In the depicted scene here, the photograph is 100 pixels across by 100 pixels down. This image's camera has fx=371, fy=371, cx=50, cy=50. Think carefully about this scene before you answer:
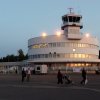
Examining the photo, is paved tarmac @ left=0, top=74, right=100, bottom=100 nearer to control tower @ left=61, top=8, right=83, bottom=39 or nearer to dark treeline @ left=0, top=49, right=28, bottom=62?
control tower @ left=61, top=8, right=83, bottom=39

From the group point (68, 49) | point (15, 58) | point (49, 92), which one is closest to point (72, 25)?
point (68, 49)

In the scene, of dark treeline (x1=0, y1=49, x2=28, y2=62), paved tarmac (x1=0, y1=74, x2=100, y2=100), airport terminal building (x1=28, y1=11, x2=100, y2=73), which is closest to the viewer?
paved tarmac (x1=0, y1=74, x2=100, y2=100)

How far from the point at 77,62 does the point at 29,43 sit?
57.9ft

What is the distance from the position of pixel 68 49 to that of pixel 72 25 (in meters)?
8.29

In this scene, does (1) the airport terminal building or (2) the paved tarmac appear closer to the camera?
(2) the paved tarmac

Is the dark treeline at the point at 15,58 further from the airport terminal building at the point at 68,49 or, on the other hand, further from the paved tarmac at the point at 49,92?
the paved tarmac at the point at 49,92

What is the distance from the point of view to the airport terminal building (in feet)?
326

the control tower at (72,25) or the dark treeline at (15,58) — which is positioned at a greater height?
the control tower at (72,25)

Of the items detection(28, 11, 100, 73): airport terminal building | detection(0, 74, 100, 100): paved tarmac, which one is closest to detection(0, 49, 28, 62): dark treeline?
detection(28, 11, 100, 73): airport terminal building

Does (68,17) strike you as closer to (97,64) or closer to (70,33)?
(70,33)

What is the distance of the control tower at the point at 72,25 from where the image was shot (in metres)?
102

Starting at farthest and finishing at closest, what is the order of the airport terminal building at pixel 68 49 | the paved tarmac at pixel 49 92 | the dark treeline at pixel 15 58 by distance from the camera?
the dark treeline at pixel 15 58
the airport terminal building at pixel 68 49
the paved tarmac at pixel 49 92

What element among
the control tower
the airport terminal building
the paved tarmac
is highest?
the control tower

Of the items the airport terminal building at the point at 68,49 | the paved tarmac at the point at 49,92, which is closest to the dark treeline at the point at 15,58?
the airport terminal building at the point at 68,49
